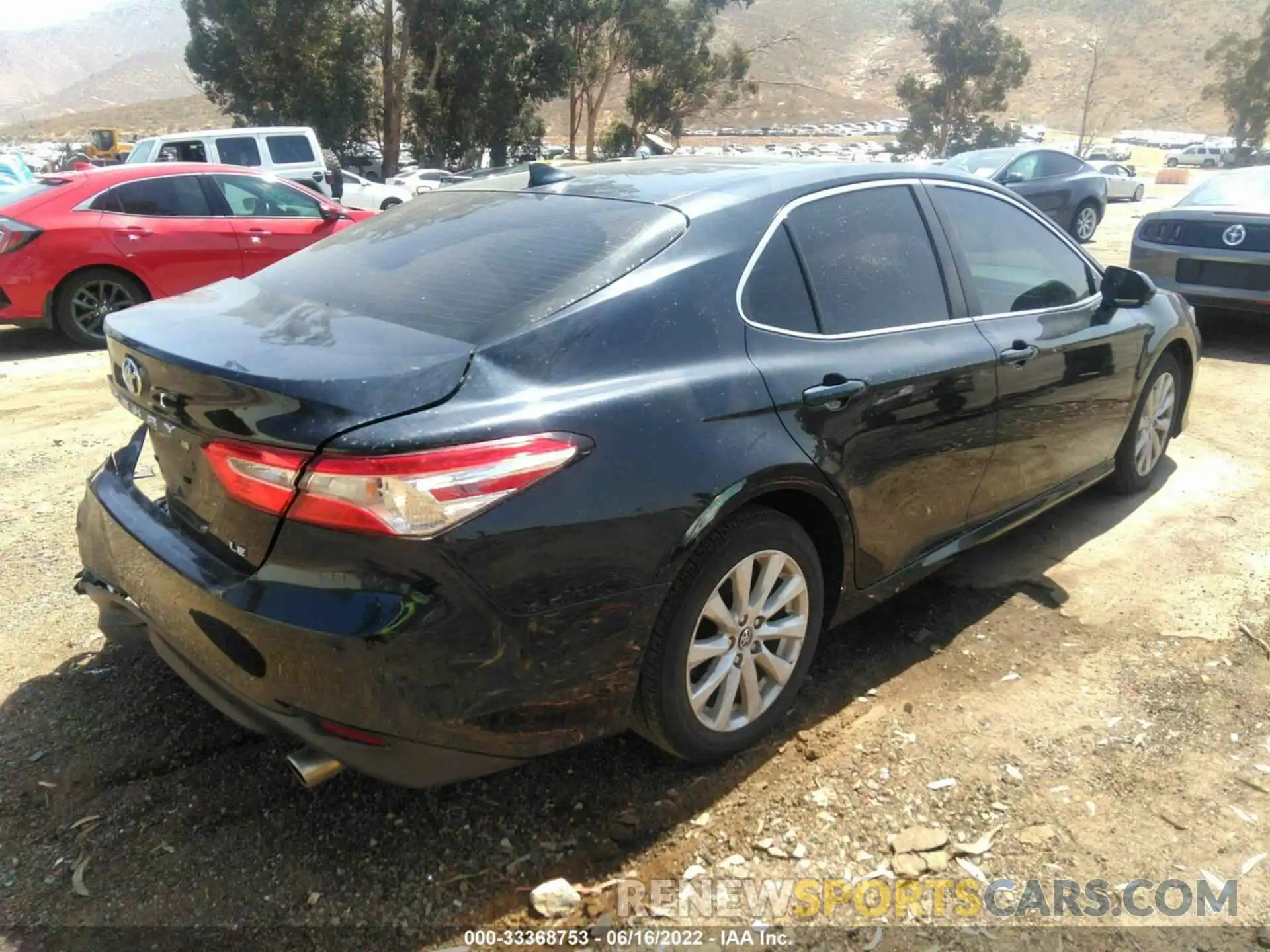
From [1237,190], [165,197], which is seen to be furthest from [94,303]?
[1237,190]

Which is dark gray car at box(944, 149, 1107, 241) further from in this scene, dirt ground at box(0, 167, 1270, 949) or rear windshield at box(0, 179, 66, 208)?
dirt ground at box(0, 167, 1270, 949)

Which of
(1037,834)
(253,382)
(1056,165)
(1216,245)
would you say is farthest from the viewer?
(1056,165)

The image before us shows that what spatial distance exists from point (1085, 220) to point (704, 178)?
13995 mm

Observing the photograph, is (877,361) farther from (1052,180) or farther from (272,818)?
(1052,180)

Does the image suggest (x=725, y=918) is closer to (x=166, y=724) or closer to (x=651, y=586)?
(x=651, y=586)

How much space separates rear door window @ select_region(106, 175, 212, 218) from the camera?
798cm

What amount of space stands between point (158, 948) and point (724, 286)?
2.05 m

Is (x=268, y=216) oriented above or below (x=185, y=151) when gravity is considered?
below

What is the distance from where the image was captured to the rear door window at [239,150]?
16.7 m

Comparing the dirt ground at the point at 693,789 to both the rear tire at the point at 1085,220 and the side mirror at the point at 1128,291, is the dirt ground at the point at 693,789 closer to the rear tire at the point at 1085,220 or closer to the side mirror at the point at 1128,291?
the side mirror at the point at 1128,291

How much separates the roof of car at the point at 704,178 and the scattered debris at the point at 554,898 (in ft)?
5.89

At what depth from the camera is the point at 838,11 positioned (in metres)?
119

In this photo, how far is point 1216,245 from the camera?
7.61 meters

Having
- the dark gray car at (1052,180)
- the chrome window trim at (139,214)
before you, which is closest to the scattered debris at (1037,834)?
the chrome window trim at (139,214)
